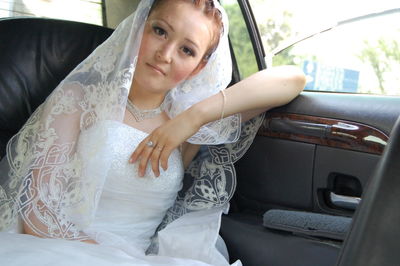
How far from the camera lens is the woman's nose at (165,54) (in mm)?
1433

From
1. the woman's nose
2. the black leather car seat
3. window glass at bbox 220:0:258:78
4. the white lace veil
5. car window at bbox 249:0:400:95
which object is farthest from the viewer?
window glass at bbox 220:0:258:78

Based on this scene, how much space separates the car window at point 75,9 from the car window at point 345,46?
546 mm

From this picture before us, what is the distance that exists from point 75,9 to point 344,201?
1301 millimetres

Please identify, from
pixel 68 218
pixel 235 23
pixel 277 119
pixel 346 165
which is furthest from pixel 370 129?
pixel 68 218

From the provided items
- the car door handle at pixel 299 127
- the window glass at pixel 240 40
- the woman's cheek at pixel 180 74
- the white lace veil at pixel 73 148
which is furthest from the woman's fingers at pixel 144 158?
the window glass at pixel 240 40

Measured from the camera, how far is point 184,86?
1640mm

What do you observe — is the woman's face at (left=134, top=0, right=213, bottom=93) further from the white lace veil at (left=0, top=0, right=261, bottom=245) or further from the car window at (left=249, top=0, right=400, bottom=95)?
the car window at (left=249, top=0, right=400, bottom=95)

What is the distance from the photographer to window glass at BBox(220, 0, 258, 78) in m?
1.97

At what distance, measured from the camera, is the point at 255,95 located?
1514 millimetres

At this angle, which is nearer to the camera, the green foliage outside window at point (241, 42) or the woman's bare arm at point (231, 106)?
the woman's bare arm at point (231, 106)

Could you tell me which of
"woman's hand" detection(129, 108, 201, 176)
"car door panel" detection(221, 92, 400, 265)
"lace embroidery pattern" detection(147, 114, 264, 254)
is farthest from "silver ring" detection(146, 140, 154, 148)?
"car door panel" detection(221, 92, 400, 265)

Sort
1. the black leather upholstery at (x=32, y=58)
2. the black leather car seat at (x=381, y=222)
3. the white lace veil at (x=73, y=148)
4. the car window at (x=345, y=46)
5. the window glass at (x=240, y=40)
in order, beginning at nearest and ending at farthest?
1. the black leather car seat at (x=381, y=222)
2. the white lace veil at (x=73, y=148)
3. the black leather upholstery at (x=32, y=58)
4. the car window at (x=345, y=46)
5. the window glass at (x=240, y=40)

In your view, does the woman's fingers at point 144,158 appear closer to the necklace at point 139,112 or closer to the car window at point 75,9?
the necklace at point 139,112

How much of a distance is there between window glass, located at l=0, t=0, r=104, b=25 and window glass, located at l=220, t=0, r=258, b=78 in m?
0.54
